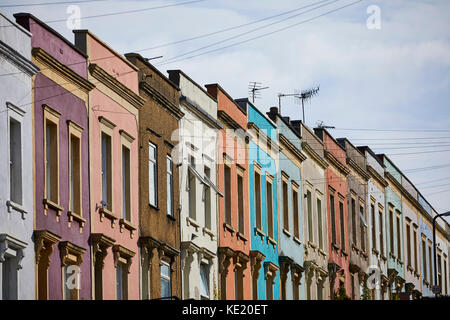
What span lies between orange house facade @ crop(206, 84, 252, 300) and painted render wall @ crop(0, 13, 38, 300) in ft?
43.7

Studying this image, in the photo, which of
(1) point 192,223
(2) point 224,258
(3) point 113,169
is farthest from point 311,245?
(3) point 113,169

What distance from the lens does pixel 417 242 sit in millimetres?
72812

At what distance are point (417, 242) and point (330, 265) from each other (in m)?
18.0

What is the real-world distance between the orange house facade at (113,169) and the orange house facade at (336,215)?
18.8 meters

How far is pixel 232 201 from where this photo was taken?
46.2m

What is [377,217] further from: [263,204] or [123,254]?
[123,254]

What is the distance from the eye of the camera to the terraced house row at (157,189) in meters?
32.0

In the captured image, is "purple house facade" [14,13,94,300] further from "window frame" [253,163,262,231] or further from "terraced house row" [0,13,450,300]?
"window frame" [253,163,262,231]

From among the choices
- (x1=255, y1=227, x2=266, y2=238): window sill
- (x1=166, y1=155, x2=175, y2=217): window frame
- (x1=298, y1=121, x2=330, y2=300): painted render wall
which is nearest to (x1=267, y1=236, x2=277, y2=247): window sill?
(x1=255, y1=227, x2=266, y2=238): window sill

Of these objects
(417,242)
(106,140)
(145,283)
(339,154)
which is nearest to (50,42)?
(106,140)

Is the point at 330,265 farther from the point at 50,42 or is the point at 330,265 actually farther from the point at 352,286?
the point at 50,42

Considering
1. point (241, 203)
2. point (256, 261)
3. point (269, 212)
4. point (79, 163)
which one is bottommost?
point (256, 261)

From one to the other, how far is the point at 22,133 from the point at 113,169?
18.9 ft

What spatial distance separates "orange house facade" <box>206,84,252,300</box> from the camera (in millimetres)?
44906
